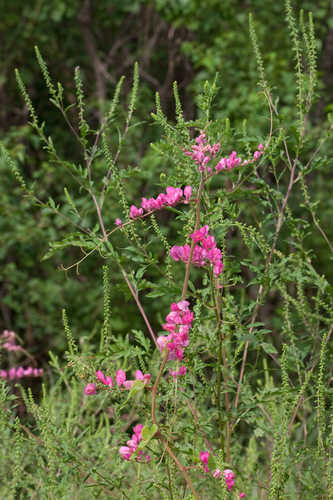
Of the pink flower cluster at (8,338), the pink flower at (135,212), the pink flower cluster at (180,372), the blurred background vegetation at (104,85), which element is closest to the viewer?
the pink flower cluster at (180,372)

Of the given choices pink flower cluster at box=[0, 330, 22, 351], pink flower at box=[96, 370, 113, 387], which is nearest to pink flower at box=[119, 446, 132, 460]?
pink flower at box=[96, 370, 113, 387]

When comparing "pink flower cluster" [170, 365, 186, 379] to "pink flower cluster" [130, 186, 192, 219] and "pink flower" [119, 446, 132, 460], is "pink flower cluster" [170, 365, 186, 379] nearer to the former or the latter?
"pink flower" [119, 446, 132, 460]

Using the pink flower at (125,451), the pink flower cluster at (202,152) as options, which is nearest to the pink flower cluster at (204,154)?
the pink flower cluster at (202,152)

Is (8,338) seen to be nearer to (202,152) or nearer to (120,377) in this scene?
(120,377)

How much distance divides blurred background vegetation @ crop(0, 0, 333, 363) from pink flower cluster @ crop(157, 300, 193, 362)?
2.92 m

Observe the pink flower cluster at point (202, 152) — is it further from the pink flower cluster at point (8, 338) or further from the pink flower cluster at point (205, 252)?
the pink flower cluster at point (8, 338)

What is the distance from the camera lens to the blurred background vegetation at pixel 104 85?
13.6 feet

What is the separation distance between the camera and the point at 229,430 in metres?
1.28

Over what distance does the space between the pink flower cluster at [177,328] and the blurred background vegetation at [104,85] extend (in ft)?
9.57

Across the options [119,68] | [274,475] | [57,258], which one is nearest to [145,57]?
[119,68]

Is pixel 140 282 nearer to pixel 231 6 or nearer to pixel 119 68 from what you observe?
pixel 231 6

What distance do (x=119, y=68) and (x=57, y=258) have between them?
1.54 metres

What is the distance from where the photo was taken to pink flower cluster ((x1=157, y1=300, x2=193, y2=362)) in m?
1.02

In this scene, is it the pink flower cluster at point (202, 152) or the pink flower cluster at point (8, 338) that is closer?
the pink flower cluster at point (202, 152)
